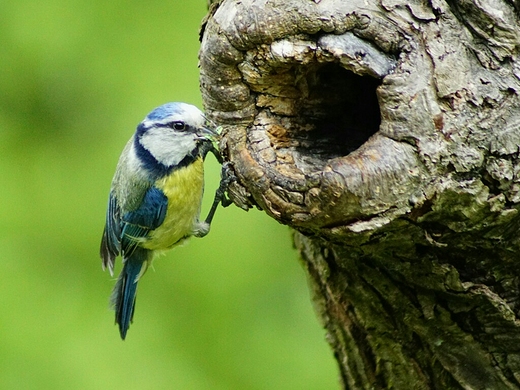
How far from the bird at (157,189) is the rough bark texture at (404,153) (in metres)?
0.69

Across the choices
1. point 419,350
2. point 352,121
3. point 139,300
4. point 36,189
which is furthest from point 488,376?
point 36,189

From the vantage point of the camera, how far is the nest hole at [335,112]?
1901 millimetres

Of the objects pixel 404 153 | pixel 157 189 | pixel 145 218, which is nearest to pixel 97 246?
pixel 145 218

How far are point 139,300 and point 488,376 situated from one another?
4.68ft

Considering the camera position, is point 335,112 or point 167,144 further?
point 167,144

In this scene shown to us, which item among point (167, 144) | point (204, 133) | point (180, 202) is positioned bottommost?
point (180, 202)

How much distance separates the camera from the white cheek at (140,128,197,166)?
8.56ft

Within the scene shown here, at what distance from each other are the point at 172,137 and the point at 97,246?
52 cm

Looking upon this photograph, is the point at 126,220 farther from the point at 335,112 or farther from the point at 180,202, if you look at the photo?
the point at 335,112

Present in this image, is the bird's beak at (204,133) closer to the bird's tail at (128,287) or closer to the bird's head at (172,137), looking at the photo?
the bird's head at (172,137)

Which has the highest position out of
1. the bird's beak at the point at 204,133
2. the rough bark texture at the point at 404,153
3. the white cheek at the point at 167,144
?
the rough bark texture at the point at 404,153

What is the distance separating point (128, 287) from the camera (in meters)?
2.95

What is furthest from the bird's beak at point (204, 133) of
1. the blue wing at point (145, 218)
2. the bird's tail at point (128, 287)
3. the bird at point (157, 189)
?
the bird's tail at point (128, 287)

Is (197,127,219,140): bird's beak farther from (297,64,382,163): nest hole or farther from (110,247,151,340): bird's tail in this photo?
(110,247,151,340): bird's tail
